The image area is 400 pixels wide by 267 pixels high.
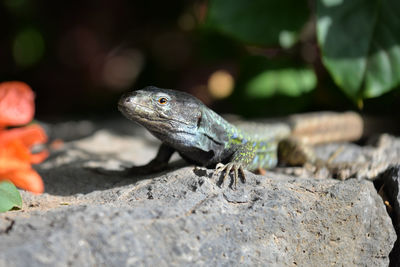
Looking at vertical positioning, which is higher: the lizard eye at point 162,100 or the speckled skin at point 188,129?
the lizard eye at point 162,100

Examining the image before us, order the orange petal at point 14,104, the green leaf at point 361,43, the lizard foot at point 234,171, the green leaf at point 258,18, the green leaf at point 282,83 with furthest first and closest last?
1. the green leaf at point 282,83
2. the green leaf at point 258,18
3. the green leaf at point 361,43
4. the lizard foot at point 234,171
5. the orange petal at point 14,104

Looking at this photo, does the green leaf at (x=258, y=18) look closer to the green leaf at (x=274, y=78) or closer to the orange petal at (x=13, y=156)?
the green leaf at (x=274, y=78)

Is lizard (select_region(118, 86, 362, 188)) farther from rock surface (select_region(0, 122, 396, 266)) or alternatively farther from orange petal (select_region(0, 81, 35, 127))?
orange petal (select_region(0, 81, 35, 127))

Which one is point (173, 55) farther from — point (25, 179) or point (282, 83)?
point (25, 179)

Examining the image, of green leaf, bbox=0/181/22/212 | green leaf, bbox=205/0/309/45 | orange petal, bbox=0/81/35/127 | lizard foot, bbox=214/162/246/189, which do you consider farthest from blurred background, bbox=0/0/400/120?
green leaf, bbox=0/181/22/212

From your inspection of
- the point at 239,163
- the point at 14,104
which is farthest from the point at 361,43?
the point at 14,104

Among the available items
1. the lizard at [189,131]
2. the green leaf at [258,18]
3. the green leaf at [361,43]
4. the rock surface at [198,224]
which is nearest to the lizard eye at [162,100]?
the lizard at [189,131]

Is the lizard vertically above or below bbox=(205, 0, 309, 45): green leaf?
below

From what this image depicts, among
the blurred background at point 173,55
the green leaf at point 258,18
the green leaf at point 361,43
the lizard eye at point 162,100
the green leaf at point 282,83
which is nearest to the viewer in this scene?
the lizard eye at point 162,100
